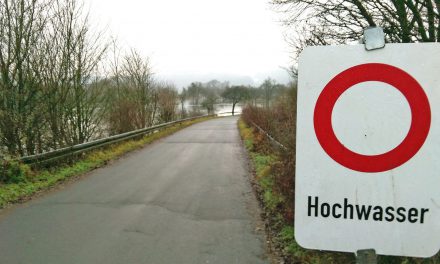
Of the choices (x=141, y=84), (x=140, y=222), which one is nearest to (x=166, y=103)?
(x=141, y=84)

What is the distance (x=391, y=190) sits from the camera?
1.48 meters

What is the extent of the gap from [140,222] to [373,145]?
5212 mm

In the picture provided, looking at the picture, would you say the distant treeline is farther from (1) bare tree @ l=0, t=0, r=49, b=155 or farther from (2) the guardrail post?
(2) the guardrail post

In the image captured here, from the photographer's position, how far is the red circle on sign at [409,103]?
57.1 inches

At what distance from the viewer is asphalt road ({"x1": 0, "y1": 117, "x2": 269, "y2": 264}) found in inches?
187

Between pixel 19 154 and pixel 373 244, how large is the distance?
1128cm

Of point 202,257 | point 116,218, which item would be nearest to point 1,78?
point 116,218

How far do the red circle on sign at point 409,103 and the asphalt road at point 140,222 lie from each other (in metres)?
3.47

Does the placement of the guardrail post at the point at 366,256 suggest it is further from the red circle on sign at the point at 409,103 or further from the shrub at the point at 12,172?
the shrub at the point at 12,172

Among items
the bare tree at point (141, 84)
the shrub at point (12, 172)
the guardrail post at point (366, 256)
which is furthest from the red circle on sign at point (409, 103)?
the bare tree at point (141, 84)

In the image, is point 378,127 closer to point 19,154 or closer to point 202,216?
point 202,216

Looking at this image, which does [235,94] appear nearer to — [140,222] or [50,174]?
[50,174]

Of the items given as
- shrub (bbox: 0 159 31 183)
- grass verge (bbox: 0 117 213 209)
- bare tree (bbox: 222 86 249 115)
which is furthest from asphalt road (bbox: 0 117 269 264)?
bare tree (bbox: 222 86 249 115)

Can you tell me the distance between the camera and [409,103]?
4.78ft
